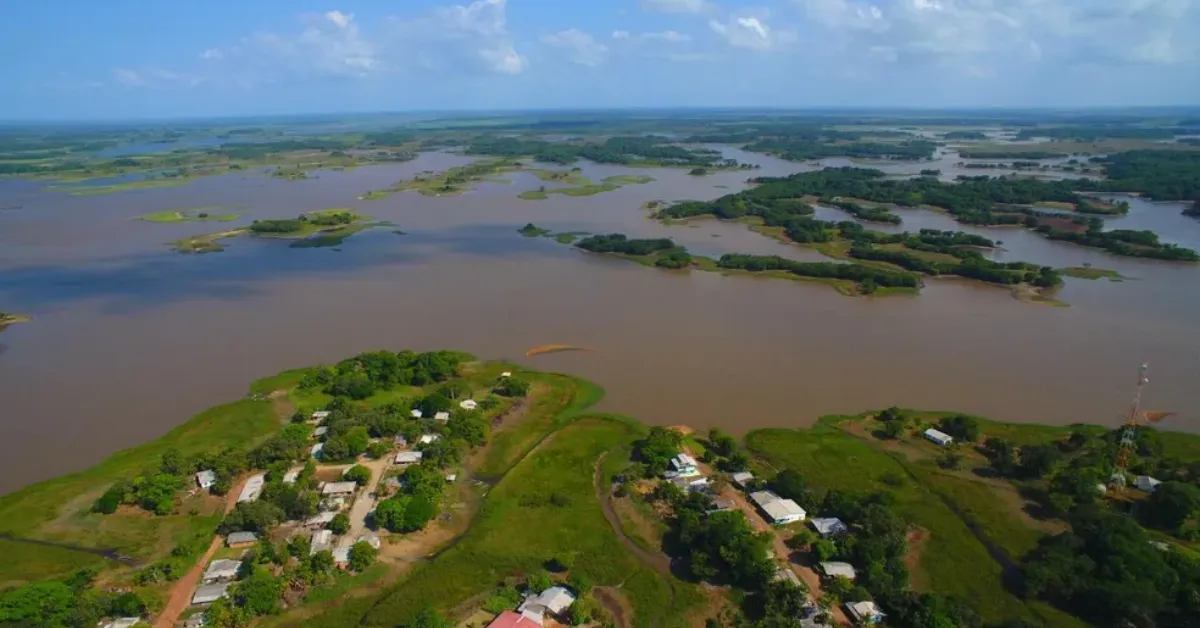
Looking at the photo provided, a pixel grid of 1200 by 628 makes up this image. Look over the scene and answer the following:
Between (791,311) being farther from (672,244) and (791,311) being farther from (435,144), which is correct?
(435,144)

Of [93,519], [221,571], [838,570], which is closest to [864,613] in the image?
[838,570]

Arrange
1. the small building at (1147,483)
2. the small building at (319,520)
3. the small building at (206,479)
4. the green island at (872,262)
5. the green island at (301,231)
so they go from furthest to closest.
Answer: the green island at (301,231) → the green island at (872,262) → the small building at (206,479) → the small building at (1147,483) → the small building at (319,520)

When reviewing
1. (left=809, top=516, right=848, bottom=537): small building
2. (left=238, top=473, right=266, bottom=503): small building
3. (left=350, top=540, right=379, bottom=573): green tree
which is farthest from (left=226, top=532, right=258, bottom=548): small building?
(left=809, top=516, right=848, bottom=537): small building

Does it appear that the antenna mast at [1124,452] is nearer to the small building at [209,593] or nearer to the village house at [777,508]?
the village house at [777,508]

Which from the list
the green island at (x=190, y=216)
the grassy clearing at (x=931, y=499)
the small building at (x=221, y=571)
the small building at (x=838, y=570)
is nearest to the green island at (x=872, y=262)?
the grassy clearing at (x=931, y=499)

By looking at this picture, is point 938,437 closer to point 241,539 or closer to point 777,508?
Result: point 777,508

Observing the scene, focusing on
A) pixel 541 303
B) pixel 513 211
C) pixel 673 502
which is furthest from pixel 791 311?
pixel 513 211
